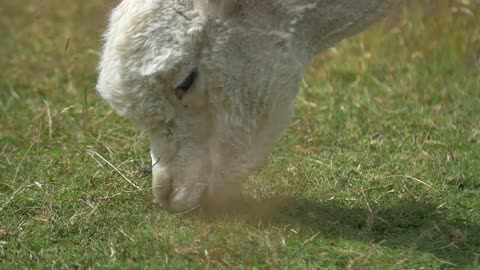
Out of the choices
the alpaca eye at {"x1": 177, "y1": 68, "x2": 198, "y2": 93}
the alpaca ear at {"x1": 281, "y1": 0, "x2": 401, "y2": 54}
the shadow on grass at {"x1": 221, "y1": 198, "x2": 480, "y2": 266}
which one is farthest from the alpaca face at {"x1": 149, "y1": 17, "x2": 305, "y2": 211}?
the shadow on grass at {"x1": 221, "y1": 198, "x2": 480, "y2": 266}

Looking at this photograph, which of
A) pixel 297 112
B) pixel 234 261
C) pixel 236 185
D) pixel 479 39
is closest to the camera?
pixel 234 261

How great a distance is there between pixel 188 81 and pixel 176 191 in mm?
448

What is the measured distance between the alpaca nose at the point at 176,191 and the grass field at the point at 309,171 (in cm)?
9

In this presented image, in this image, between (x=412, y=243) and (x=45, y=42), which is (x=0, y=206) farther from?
(x=45, y=42)

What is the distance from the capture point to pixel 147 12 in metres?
3.54

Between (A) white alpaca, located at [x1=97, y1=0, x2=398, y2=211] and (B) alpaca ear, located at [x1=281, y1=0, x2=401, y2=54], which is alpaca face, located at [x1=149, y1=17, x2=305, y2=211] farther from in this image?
(B) alpaca ear, located at [x1=281, y1=0, x2=401, y2=54]

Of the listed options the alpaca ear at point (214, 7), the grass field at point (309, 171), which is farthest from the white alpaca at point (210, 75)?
the grass field at point (309, 171)

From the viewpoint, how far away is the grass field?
362 centimetres

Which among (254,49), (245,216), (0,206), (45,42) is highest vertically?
(254,49)

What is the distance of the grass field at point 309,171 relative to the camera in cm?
362

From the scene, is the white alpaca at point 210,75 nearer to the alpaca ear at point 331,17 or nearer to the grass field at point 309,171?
the alpaca ear at point 331,17

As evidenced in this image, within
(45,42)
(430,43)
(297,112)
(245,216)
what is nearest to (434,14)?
(430,43)

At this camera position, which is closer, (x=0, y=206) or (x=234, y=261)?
(x=234, y=261)

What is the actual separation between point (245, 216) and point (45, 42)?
3891mm
